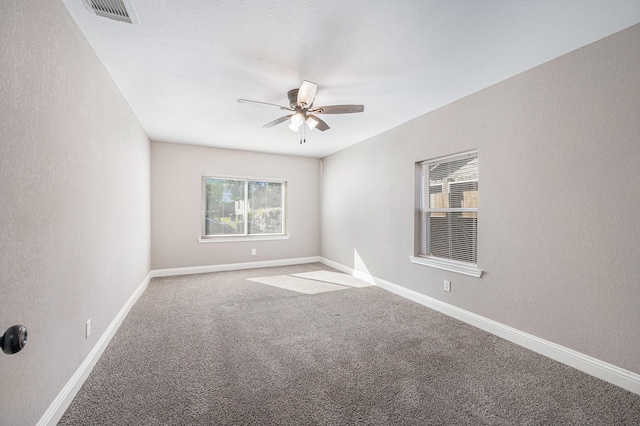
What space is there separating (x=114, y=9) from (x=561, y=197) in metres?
3.50

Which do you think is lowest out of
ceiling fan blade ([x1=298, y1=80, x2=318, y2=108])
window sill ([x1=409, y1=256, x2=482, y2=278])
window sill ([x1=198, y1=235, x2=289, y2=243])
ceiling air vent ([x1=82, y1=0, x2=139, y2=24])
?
window sill ([x1=409, y1=256, x2=482, y2=278])

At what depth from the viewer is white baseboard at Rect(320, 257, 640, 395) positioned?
191 cm

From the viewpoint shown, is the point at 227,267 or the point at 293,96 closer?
the point at 293,96

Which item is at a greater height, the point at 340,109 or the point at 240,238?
the point at 340,109

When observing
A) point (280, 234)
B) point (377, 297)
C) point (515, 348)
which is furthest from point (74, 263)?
point (280, 234)

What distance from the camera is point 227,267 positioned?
5496 millimetres

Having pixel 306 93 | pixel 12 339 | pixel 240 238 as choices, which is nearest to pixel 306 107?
pixel 306 93

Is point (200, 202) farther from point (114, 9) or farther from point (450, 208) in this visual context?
point (450, 208)

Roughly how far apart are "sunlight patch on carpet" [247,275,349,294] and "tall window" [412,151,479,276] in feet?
5.07

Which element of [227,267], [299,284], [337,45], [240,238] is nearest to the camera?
[337,45]

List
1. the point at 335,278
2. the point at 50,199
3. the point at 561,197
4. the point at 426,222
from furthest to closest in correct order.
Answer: the point at 335,278
the point at 426,222
the point at 561,197
the point at 50,199

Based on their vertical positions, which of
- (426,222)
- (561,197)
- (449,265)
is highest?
(561,197)

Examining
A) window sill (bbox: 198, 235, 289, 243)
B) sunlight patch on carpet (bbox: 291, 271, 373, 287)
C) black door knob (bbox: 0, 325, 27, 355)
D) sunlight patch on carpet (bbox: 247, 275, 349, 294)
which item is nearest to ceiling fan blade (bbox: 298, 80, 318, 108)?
black door knob (bbox: 0, 325, 27, 355)

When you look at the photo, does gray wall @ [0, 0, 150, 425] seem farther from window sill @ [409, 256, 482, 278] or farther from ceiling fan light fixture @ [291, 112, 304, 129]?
window sill @ [409, 256, 482, 278]
